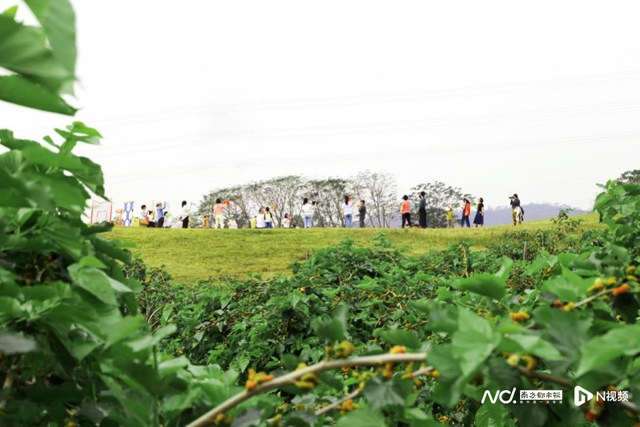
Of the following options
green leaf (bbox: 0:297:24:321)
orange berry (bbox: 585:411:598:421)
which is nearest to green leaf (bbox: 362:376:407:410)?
orange berry (bbox: 585:411:598:421)

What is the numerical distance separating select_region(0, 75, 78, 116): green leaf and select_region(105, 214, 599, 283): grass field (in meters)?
13.4

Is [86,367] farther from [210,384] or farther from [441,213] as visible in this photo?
[441,213]

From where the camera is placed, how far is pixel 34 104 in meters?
0.55

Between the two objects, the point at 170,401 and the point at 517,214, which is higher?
the point at 517,214

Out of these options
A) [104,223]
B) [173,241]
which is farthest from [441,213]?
[104,223]

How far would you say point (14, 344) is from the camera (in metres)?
0.72

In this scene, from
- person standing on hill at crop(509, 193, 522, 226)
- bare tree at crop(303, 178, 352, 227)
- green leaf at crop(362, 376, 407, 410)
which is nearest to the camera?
green leaf at crop(362, 376, 407, 410)

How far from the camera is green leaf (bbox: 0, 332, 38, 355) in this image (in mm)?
707

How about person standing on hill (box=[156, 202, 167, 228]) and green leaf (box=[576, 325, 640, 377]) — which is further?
person standing on hill (box=[156, 202, 167, 228])

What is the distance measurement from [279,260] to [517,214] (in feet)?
35.4

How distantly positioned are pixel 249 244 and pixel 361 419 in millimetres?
17471

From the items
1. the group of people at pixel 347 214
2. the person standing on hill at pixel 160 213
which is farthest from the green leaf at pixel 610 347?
the person standing on hill at pixel 160 213
